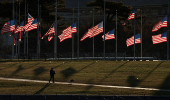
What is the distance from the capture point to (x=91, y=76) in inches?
1430

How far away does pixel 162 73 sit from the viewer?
3706 centimetres

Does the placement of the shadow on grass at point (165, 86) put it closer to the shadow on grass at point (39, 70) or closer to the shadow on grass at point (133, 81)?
the shadow on grass at point (133, 81)

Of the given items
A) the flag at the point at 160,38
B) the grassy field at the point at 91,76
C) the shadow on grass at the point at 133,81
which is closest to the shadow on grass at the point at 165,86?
the grassy field at the point at 91,76

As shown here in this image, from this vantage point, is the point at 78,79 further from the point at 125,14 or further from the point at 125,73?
the point at 125,14

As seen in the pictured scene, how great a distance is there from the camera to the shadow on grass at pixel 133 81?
31750mm

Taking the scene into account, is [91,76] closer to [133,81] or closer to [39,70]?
[133,81]

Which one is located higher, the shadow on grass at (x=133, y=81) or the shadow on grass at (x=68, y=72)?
the shadow on grass at (x=68, y=72)

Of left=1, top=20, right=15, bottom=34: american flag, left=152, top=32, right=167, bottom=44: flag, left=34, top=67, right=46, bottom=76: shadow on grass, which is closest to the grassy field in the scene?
left=34, top=67, right=46, bottom=76: shadow on grass

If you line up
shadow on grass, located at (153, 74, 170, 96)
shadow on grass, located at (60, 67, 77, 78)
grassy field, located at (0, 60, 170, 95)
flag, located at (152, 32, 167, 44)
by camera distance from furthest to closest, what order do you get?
1. flag, located at (152, 32, 167, 44)
2. shadow on grass, located at (60, 67, 77, 78)
3. grassy field, located at (0, 60, 170, 95)
4. shadow on grass, located at (153, 74, 170, 96)

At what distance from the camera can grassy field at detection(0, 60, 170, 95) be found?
28422mm

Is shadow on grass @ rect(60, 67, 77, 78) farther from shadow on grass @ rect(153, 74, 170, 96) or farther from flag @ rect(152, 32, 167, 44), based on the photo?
flag @ rect(152, 32, 167, 44)

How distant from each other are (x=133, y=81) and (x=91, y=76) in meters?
4.98

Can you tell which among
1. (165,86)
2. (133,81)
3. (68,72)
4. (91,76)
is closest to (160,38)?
(91,76)
